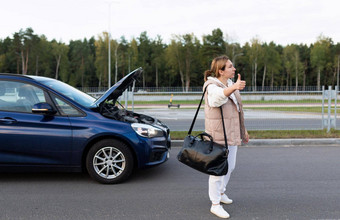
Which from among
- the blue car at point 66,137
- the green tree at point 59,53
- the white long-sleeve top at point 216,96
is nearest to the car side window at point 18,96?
the blue car at point 66,137

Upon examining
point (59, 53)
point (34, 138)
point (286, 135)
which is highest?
point (59, 53)

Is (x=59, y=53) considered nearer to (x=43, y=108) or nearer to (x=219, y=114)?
(x=43, y=108)

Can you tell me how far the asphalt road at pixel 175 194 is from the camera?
3625mm

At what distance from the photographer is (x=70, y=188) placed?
454 cm

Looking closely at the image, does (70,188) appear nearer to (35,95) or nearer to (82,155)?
(82,155)

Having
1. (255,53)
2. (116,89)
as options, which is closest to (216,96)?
(116,89)

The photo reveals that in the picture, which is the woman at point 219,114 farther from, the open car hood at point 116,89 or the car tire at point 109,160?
the open car hood at point 116,89

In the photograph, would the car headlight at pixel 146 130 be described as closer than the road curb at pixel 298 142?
Yes

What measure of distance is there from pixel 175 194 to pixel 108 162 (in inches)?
43.7

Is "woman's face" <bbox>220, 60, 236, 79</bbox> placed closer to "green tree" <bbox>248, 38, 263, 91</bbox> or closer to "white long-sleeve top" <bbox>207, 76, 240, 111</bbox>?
"white long-sleeve top" <bbox>207, 76, 240, 111</bbox>

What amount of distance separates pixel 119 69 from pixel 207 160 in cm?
7718

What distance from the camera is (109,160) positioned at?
463cm

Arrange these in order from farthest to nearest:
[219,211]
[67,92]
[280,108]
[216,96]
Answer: [280,108] < [67,92] < [219,211] < [216,96]

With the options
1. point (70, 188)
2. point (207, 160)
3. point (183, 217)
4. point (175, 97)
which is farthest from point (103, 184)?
point (175, 97)
